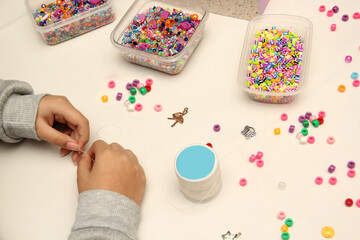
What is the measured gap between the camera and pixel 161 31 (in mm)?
1188

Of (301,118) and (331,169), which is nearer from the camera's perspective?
(331,169)

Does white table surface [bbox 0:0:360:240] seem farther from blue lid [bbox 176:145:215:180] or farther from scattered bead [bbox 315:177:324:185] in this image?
blue lid [bbox 176:145:215:180]

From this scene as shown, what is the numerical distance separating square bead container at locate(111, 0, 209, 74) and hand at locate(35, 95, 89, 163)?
0.26 m

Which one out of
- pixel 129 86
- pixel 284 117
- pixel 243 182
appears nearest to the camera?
pixel 243 182

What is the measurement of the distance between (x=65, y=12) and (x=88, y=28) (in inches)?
3.3

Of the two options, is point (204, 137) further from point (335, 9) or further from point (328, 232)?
point (335, 9)

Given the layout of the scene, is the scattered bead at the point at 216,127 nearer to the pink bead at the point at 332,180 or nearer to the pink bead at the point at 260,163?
the pink bead at the point at 260,163

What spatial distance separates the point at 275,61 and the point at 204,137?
1.00ft

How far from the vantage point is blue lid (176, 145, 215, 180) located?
79 centimetres

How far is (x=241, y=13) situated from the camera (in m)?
1.22

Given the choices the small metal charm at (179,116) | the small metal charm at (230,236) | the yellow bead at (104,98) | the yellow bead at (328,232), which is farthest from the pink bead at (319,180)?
the yellow bead at (104,98)

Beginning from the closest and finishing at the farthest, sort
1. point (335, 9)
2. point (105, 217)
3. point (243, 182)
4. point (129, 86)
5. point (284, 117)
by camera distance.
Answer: point (105, 217)
point (243, 182)
point (284, 117)
point (129, 86)
point (335, 9)

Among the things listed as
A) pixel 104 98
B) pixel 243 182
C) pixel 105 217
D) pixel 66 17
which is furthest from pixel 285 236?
pixel 66 17

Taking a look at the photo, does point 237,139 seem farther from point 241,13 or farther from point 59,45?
point 59,45
